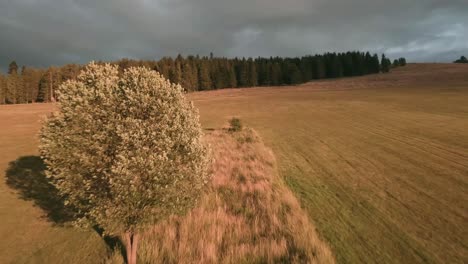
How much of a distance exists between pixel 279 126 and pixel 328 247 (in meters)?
31.6

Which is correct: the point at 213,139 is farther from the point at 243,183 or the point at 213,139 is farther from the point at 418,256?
the point at 418,256

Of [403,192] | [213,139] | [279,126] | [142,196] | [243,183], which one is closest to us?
[142,196]

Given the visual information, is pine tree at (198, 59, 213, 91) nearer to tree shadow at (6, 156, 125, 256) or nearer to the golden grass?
tree shadow at (6, 156, 125, 256)

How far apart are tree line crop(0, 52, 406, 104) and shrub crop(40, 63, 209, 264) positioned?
104 m

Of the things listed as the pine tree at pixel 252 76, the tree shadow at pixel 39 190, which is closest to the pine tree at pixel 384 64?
the pine tree at pixel 252 76

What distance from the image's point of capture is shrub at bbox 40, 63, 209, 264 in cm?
977

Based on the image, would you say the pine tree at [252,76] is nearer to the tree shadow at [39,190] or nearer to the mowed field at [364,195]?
the mowed field at [364,195]

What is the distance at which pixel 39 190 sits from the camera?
20734mm

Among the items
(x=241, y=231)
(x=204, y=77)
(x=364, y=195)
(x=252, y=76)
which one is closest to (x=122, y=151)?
(x=241, y=231)

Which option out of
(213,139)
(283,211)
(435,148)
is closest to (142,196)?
(283,211)

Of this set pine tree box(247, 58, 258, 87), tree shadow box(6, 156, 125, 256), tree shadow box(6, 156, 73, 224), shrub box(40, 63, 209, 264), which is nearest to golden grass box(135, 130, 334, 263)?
shrub box(40, 63, 209, 264)

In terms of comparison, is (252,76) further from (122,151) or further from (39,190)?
(122,151)

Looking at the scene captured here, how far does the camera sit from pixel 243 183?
19531 millimetres

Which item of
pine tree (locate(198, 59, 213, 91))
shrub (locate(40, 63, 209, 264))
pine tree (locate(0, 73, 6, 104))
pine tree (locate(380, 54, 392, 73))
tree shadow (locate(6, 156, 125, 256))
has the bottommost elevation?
tree shadow (locate(6, 156, 125, 256))
